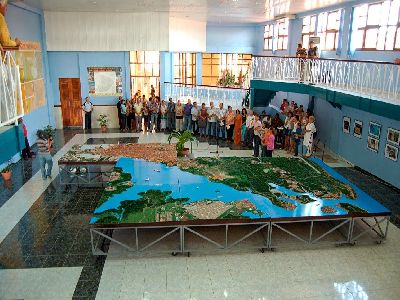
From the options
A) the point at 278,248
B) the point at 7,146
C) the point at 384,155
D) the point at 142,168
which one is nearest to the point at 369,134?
the point at 384,155

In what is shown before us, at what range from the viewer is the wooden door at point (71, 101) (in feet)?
67.6

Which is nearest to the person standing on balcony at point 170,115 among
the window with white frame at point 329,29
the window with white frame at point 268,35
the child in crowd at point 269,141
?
the child in crowd at point 269,141

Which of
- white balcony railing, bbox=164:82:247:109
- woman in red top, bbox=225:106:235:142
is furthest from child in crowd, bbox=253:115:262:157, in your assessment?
white balcony railing, bbox=164:82:247:109

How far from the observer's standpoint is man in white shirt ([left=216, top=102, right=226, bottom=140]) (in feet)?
58.7

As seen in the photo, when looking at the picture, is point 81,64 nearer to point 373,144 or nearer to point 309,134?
point 309,134

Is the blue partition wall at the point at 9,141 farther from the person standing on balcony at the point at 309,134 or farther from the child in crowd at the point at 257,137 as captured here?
the person standing on balcony at the point at 309,134

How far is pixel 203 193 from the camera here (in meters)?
9.58

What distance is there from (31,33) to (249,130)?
1145 centimetres

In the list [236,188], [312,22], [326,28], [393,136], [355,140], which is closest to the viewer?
[236,188]

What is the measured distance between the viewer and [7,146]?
3.91 m

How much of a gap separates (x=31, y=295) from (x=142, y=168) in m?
5.19

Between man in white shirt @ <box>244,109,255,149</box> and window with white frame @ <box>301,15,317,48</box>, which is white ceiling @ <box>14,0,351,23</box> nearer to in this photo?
window with white frame @ <box>301,15,317,48</box>

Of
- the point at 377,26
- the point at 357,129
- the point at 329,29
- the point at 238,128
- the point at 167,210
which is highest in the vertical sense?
the point at 329,29

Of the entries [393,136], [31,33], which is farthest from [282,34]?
[31,33]
